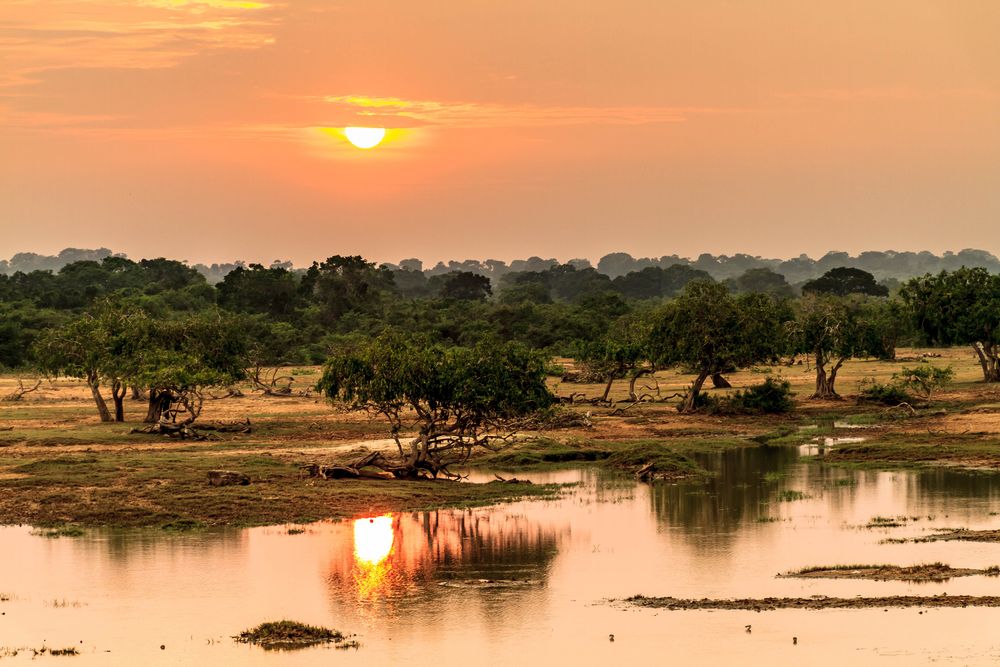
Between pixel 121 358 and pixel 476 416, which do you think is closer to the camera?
pixel 476 416

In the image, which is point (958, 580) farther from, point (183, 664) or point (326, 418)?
point (326, 418)

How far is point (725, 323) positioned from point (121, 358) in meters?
25.4

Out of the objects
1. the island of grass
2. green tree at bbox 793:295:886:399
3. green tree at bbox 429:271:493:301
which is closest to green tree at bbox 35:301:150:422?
green tree at bbox 793:295:886:399

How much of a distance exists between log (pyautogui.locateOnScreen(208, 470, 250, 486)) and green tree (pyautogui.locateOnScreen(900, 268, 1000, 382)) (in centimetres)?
4211

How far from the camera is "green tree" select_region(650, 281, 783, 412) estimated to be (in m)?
60.5

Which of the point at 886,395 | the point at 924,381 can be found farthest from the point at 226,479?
the point at 924,381

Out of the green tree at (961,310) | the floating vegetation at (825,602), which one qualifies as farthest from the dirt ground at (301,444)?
the floating vegetation at (825,602)

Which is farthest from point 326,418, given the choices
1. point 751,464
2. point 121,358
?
point 751,464

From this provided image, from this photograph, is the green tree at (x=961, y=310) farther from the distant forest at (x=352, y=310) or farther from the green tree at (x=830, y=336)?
the green tree at (x=830, y=336)

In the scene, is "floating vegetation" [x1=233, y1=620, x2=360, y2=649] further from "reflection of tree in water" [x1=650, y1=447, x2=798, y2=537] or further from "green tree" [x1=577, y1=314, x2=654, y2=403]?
"green tree" [x1=577, y1=314, x2=654, y2=403]

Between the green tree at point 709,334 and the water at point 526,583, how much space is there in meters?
21.0

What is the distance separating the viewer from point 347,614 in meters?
25.0

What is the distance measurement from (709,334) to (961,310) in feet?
58.0

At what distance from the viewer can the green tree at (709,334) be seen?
6047 centimetres
